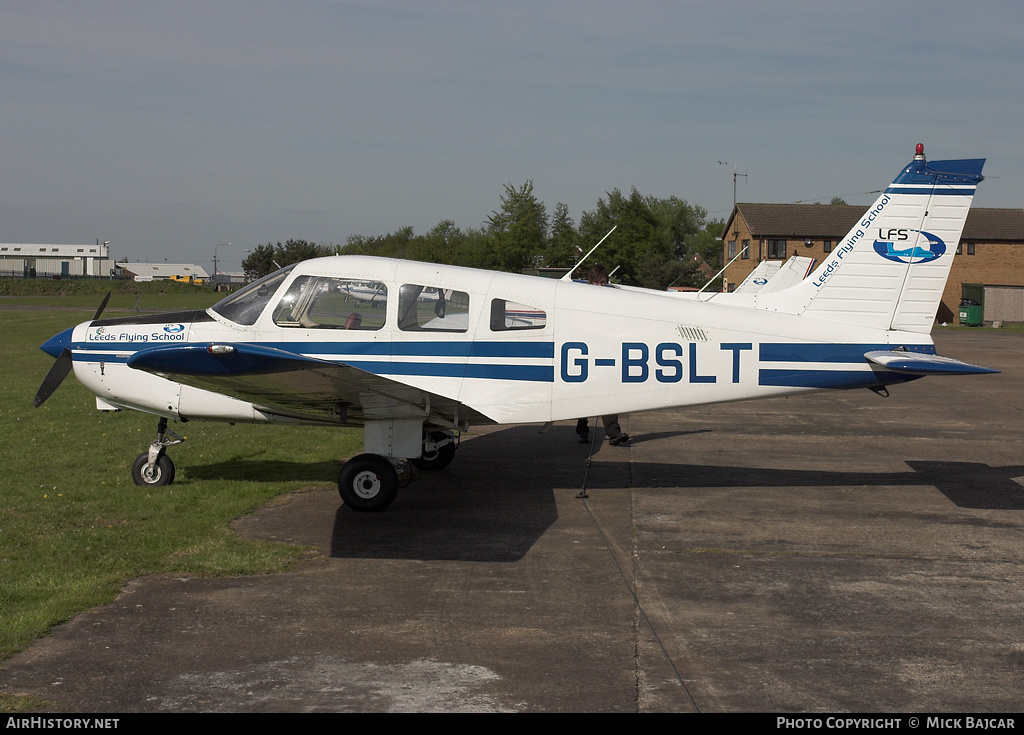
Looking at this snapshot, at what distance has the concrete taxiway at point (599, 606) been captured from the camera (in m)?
4.52

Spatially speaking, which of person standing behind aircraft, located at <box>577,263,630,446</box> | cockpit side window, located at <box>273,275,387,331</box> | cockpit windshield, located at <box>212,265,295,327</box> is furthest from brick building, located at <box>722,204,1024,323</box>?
cockpit windshield, located at <box>212,265,295,327</box>

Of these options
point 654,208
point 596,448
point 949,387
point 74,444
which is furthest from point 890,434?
point 654,208

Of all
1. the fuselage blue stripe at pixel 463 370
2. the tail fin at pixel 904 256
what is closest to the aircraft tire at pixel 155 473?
the fuselage blue stripe at pixel 463 370

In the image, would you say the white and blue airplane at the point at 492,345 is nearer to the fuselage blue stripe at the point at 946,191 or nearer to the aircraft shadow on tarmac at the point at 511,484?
the fuselage blue stripe at the point at 946,191

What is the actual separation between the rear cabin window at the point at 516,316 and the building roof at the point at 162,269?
16774 centimetres

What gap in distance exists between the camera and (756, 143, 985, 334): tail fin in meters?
8.62

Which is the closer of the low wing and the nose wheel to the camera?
the low wing

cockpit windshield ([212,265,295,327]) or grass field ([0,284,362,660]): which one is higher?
cockpit windshield ([212,265,295,327])

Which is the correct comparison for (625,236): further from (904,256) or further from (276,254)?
(904,256)

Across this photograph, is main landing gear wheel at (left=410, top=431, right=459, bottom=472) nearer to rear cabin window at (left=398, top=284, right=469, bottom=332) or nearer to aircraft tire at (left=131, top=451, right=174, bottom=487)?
rear cabin window at (left=398, top=284, right=469, bottom=332)

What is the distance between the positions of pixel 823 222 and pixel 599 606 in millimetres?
62379

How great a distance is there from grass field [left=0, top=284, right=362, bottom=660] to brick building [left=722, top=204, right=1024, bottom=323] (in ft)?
169

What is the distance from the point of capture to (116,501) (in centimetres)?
816

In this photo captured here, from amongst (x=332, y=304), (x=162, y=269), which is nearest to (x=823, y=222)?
(x=332, y=304)
